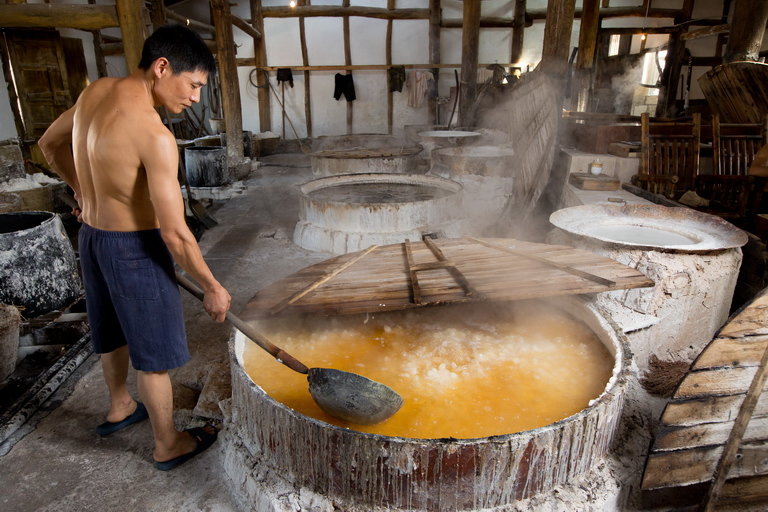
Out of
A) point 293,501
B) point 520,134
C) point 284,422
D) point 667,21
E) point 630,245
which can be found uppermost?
point 667,21

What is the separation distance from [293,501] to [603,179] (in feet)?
16.9

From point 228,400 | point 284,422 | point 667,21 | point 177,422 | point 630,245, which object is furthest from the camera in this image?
point 667,21

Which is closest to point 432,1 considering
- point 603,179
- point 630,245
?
point 603,179

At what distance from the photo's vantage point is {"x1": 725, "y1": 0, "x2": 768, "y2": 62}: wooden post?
7454 mm

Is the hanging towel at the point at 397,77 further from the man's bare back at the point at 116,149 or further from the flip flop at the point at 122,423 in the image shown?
the flip flop at the point at 122,423

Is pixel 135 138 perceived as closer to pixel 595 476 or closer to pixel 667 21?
pixel 595 476

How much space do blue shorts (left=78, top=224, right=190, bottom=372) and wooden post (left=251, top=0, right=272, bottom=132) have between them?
1380 centimetres

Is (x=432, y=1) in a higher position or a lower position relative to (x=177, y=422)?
higher

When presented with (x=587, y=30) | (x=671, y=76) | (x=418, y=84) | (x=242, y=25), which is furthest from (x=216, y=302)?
(x=671, y=76)

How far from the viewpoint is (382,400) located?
7.06 feet

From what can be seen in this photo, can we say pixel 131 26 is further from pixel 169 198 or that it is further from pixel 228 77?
pixel 169 198

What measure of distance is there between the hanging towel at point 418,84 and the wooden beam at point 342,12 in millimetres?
1706

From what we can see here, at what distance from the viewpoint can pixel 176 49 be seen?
2168 millimetres

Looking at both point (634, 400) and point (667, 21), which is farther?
point (667, 21)
